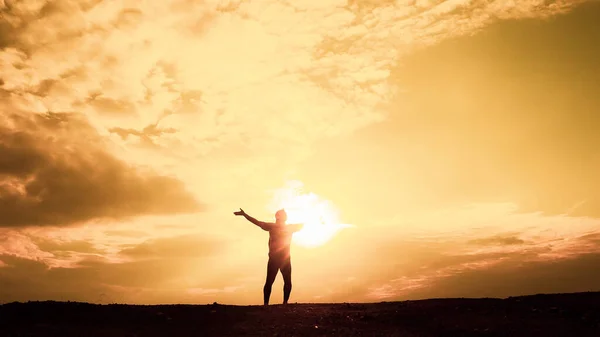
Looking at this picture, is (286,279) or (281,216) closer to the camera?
(286,279)

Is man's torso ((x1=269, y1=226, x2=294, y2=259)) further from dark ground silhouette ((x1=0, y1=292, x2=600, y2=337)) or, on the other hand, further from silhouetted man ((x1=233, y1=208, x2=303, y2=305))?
dark ground silhouette ((x1=0, y1=292, x2=600, y2=337))

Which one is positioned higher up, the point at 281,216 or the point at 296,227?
the point at 281,216

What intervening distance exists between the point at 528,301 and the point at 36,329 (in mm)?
13982

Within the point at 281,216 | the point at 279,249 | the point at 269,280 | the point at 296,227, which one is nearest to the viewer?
the point at 269,280

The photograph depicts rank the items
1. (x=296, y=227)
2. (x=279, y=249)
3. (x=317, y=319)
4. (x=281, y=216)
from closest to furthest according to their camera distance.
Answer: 1. (x=317, y=319)
2. (x=279, y=249)
3. (x=281, y=216)
4. (x=296, y=227)

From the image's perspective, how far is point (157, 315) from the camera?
12680 mm

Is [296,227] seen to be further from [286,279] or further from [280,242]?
[286,279]

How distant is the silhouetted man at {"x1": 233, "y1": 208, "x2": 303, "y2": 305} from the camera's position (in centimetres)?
1580

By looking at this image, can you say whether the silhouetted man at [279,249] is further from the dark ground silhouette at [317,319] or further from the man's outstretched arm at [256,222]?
the dark ground silhouette at [317,319]

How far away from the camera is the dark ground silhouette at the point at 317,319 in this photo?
11352 millimetres

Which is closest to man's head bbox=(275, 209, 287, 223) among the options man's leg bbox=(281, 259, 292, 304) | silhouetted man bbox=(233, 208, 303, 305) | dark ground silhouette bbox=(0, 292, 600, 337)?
silhouetted man bbox=(233, 208, 303, 305)

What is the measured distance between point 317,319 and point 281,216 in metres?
4.85

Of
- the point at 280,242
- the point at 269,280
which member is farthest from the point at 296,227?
the point at 269,280

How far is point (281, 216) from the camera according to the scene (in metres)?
16.4
